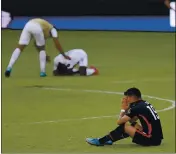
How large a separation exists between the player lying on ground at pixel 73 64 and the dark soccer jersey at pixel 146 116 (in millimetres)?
7542

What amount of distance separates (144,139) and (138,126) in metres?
0.18

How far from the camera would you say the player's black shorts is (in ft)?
31.2

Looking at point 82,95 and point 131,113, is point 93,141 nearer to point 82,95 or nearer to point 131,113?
point 131,113

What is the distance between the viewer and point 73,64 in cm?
1717

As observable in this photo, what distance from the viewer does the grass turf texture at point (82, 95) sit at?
1017cm

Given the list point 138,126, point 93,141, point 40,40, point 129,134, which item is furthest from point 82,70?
point 129,134

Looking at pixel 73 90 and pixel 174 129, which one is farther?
pixel 73 90

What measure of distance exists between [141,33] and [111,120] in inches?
631

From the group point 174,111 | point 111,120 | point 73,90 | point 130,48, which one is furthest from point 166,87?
point 130,48

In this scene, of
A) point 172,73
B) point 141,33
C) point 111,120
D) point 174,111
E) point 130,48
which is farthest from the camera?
point 141,33
